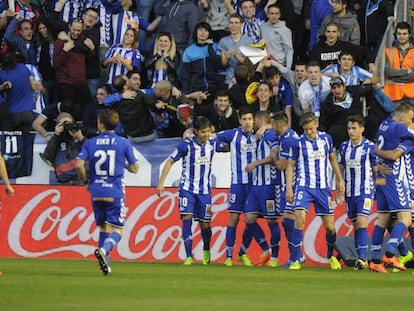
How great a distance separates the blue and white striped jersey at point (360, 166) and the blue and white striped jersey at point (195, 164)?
217cm

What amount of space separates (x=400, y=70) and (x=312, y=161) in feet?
15.6

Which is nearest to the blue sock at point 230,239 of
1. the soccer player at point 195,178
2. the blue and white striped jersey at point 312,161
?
the soccer player at point 195,178

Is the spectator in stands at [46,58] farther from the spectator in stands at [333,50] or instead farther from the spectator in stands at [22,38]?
the spectator in stands at [333,50]

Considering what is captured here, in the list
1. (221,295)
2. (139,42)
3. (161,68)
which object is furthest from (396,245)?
(139,42)

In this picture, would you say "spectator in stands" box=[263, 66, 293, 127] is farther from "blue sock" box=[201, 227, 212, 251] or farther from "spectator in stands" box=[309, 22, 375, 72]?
"blue sock" box=[201, 227, 212, 251]

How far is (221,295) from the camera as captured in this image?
1272 cm

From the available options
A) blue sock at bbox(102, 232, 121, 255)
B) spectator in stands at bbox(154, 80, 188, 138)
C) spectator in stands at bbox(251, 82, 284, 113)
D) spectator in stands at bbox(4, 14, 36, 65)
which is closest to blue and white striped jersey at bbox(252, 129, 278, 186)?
spectator in stands at bbox(251, 82, 284, 113)

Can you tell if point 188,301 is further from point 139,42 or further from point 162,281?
point 139,42

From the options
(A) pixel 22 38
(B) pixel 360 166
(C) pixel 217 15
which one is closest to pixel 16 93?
(A) pixel 22 38

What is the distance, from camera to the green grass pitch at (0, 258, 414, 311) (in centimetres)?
1155

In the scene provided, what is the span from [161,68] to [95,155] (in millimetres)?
7140

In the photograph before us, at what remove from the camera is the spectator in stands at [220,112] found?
820 inches

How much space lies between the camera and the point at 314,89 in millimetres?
21484

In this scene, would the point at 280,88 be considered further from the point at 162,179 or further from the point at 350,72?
the point at 162,179
